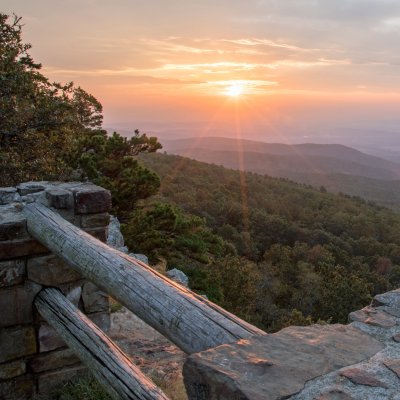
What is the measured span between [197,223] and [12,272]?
10928 mm

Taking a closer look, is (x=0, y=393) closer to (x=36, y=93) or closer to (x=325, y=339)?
(x=325, y=339)

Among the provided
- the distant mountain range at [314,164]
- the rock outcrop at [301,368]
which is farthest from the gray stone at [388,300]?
the distant mountain range at [314,164]

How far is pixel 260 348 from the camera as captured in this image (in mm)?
1497

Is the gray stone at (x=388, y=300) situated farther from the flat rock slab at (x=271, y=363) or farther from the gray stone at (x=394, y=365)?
the gray stone at (x=394, y=365)

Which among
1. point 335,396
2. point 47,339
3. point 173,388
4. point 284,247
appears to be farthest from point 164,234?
point 284,247

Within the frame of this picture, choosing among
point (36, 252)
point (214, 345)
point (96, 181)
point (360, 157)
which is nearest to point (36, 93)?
point (96, 181)

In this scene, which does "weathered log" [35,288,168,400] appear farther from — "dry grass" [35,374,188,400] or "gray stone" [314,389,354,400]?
"gray stone" [314,389,354,400]

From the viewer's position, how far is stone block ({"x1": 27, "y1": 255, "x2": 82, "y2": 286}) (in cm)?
335

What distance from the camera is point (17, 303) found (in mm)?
3301

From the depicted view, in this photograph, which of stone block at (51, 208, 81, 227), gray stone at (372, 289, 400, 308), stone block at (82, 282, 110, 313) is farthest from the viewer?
stone block at (82, 282, 110, 313)

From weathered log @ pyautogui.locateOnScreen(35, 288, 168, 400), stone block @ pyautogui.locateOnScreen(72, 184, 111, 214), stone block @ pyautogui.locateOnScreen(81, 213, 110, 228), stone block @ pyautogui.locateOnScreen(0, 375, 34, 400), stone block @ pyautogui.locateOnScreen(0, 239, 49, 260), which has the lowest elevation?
stone block @ pyautogui.locateOnScreen(0, 375, 34, 400)

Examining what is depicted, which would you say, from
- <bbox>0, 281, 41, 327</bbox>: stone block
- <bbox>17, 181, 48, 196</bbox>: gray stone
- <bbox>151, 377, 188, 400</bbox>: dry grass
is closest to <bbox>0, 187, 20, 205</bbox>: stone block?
<bbox>17, 181, 48, 196</bbox>: gray stone

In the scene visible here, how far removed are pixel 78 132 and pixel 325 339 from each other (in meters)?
12.8

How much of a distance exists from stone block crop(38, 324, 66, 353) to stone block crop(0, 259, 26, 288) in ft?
1.35
